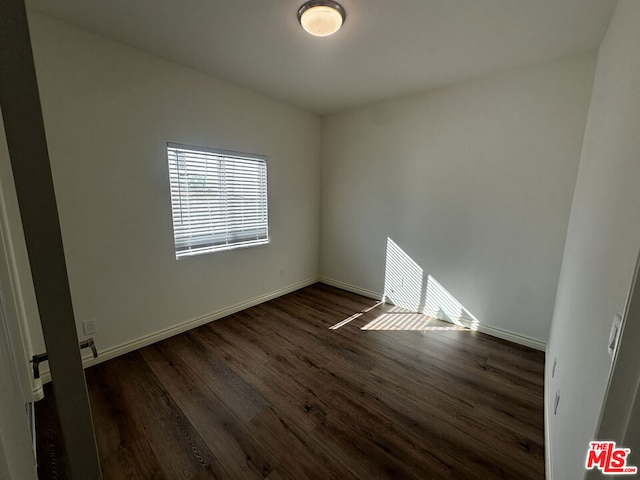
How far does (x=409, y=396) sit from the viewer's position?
1.84 m

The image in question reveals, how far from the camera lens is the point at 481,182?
256 cm

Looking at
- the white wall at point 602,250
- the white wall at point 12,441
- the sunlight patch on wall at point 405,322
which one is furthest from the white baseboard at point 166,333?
the white wall at point 602,250

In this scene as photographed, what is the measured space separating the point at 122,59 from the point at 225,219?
1518mm

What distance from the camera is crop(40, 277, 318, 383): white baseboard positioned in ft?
6.75

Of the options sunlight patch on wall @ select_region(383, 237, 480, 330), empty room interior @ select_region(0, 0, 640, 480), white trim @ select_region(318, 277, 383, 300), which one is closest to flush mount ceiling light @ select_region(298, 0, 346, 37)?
empty room interior @ select_region(0, 0, 640, 480)

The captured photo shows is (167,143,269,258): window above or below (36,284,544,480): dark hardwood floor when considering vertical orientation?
above

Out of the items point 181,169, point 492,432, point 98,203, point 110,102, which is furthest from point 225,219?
point 492,432

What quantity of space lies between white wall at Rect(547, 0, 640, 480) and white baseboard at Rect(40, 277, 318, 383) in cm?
236

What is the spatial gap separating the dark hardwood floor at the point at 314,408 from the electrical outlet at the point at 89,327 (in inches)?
11.3

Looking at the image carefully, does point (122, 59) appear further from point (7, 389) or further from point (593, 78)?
point (593, 78)

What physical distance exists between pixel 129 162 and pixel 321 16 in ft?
5.91

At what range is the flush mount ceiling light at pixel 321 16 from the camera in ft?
5.15

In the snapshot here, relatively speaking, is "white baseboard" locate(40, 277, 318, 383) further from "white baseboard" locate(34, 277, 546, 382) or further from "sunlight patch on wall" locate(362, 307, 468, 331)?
"sunlight patch on wall" locate(362, 307, 468, 331)

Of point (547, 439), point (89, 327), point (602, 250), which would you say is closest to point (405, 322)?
point (547, 439)
